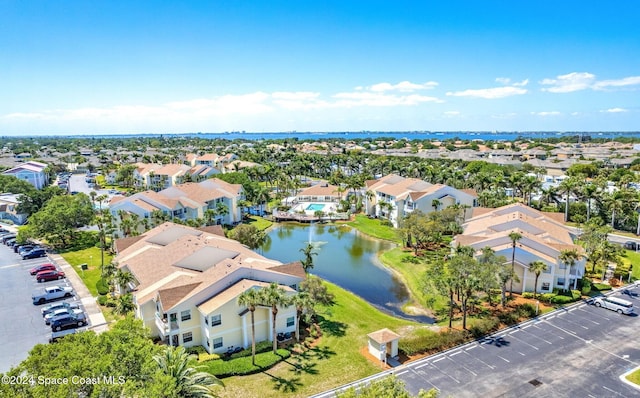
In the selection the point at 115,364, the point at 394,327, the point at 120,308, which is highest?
the point at 115,364

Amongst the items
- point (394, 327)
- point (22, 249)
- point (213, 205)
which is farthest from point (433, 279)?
point (22, 249)

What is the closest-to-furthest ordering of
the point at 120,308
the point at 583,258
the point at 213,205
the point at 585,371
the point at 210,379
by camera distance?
the point at 210,379
the point at 585,371
the point at 120,308
the point at 583,258
the point at 213,205

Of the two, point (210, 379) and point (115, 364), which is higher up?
point (115, 364)

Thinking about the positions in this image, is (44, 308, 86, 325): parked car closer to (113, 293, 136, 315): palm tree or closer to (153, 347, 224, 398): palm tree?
(113, 293, 136, 315): palm tree

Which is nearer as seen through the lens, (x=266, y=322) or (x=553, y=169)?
(x=266, y=322)

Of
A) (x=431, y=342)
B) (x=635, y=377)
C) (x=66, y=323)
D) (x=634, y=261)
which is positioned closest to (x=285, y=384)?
(x=431, y=342)

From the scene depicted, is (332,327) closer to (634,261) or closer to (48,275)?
(48,275)

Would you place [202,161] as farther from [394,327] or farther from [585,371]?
[585,371]
